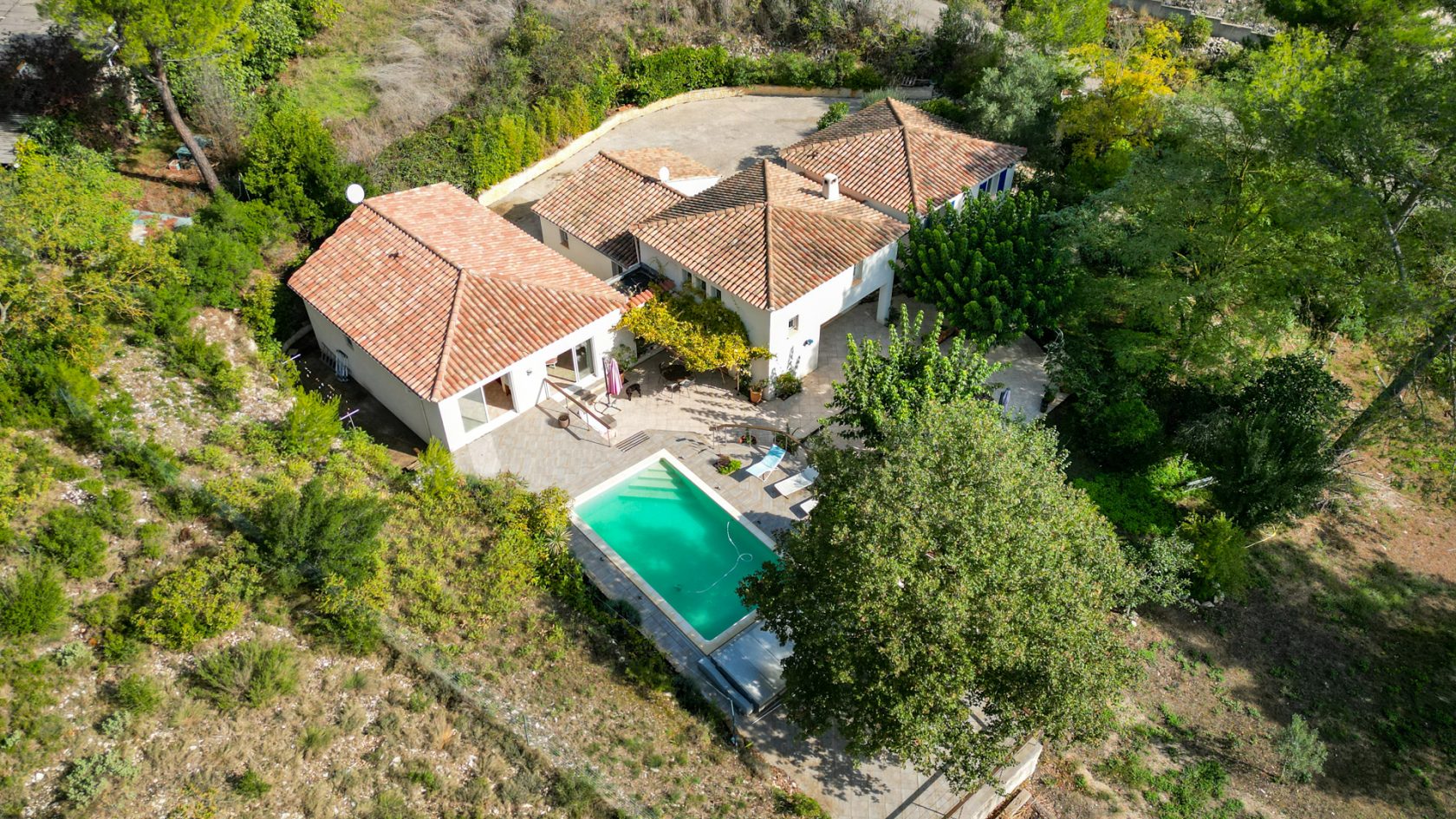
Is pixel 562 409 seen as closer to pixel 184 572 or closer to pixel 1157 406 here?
pixel 184 572

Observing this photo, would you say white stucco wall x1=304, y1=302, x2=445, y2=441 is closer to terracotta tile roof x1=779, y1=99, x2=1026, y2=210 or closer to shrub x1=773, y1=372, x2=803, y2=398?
shrub x1=773, y1=372, x2=803, y2=398

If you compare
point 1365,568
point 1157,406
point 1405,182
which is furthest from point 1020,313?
A: point 1365,568

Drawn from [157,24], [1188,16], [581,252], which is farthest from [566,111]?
[1188,16]

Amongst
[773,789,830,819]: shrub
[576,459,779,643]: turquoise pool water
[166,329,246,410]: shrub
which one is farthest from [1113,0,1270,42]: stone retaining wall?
[166,329,246,410]: shrub

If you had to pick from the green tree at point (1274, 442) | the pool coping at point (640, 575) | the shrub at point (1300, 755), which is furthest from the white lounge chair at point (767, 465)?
the shrub at point (1300, 755)

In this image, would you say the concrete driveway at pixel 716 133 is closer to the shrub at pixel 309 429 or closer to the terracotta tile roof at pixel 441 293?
the terracotta tile roof at pixel 441 293
